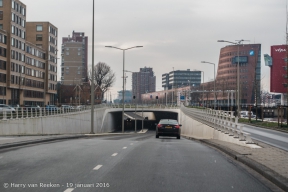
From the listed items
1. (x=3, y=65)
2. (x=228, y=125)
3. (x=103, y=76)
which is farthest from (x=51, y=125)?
(x=103, y=76)

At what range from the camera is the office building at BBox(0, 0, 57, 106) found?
3061 inches

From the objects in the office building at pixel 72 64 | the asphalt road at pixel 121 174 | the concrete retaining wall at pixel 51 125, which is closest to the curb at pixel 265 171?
the asphalt road at pixel 121 174

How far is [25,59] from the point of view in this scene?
3418 inches

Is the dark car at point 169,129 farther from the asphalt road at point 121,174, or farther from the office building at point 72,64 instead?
the office building at point 72,64

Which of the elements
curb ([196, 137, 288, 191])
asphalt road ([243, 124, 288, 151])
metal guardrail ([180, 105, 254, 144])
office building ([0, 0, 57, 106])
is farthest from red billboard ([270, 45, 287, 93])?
curb ([196, 137, 288, 191])

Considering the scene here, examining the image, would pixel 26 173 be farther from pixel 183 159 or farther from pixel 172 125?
pixel 172 125

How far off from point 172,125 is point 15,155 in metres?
18.1

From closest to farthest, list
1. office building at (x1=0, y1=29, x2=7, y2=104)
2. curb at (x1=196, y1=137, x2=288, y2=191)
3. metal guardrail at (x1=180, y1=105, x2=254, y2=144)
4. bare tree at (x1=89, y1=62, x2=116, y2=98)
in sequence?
curb at (x1=196, y1=137, x2=288, y2=191) < metal guardrail at (x1=180, y1=105, x2=254, y2=144) < office building at (x1=0, y1=29, x2=7, y2=104) < bare tree at (x1=89, y1=62, x2=116, y2=98)

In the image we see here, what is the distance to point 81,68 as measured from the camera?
152375 millimetres

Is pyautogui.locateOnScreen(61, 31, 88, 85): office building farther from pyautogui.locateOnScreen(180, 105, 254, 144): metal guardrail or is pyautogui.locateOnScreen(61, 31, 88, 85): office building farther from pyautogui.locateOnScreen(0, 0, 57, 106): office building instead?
pyautogui.locateOnScreen(180, 105, 254, 144): metal guardrail

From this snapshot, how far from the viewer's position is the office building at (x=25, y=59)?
77.8 metres

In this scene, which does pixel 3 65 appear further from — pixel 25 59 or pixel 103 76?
pixel 103 76

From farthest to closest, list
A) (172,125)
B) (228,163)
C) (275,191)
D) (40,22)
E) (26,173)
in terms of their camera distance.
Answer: (40,22) → (172,125) → (228,163) → (26,173) → (275,191)

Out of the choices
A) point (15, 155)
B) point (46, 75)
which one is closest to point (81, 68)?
point (46, 75)
